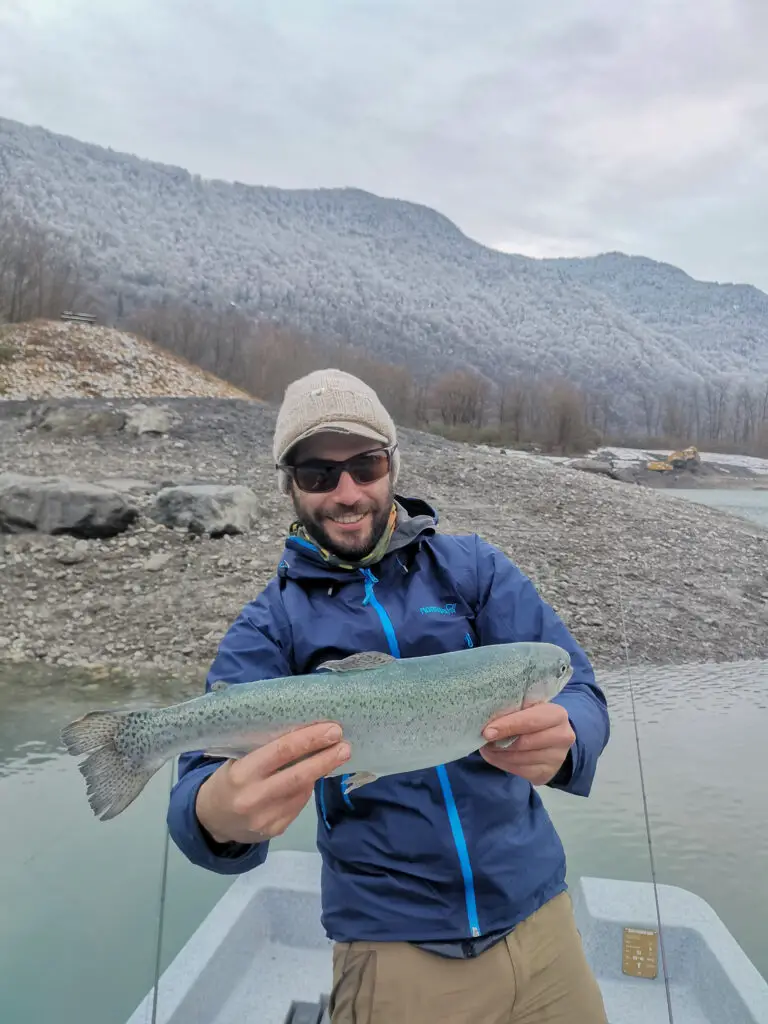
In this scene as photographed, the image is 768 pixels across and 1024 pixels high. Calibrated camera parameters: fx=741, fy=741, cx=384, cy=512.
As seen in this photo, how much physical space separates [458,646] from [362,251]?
14903 cm

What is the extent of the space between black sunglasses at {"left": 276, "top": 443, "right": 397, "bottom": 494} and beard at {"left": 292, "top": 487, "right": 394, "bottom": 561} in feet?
0.22

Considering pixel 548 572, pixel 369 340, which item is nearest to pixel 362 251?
pixel 369 340

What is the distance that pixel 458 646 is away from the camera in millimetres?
2223

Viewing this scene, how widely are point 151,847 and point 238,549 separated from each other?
6507mm

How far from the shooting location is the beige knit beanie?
216 centimetres

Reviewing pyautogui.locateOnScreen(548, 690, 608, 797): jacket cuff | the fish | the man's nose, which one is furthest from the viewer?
the man's nose

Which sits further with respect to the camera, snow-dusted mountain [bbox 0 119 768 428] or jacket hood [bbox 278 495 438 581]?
snow-dusted mountain [bbox 0 119 768 428]

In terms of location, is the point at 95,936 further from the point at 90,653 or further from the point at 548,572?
the point at 548,572

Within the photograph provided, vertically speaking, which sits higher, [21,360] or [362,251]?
[362,251]

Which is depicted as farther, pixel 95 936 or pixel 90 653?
pixel 90 653

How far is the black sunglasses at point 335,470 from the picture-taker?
7.11 feet

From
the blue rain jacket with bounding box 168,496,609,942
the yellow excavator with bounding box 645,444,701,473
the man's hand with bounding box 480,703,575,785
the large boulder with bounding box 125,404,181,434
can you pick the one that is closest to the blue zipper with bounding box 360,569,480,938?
the blue rain jacket with bounding box 168,496,609,942

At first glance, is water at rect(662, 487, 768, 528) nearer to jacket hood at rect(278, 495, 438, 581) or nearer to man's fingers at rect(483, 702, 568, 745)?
Answer: jacket hood at rect(278, 495, 438, 581)

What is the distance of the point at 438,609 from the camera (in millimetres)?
2195
